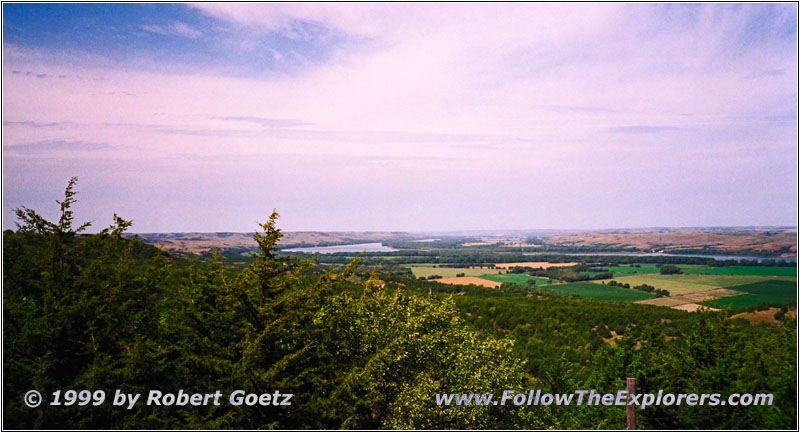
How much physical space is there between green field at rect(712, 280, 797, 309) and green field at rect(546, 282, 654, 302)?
42.6 feet

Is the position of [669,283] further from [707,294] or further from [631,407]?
[631,407]

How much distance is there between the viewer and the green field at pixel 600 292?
62.9 m

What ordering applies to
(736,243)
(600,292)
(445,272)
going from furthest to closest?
(445,272) < (736,243) < (600,292)

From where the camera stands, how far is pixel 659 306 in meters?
51.6

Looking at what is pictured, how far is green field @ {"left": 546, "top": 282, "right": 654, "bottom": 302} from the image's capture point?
206 feet

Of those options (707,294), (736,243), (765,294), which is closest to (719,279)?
(707,294)

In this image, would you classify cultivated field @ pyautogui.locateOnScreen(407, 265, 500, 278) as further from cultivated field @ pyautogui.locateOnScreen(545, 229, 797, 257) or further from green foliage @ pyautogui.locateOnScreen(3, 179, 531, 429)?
green foliage @ pyautogui.locateOnScreen(3, 179, 531, 429)

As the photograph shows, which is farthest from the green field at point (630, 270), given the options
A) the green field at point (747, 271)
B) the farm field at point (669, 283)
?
the green field at point (747, 271)

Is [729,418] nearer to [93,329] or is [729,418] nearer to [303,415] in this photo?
[303,415]

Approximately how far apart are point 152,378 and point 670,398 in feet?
53.0

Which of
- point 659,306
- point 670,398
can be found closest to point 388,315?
point 670,398

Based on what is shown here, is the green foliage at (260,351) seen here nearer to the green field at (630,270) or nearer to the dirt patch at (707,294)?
the dirt patch at (707,294)

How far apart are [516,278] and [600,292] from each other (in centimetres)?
2388

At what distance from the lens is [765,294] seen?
4769cm
